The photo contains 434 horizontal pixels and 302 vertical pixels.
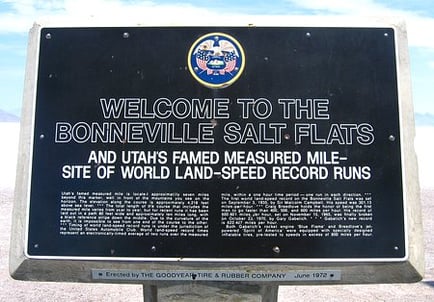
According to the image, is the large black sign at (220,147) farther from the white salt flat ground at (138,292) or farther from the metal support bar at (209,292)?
the white salt flat ground at (138,292)

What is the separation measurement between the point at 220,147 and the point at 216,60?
1.69 ft

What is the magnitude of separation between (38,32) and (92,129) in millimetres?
725

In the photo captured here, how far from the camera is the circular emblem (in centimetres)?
284

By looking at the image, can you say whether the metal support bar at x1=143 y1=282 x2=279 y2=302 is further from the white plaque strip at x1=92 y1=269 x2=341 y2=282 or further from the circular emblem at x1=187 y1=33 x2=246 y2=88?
the circular emblem at x1=187 y1=33 x2=246 y2=88

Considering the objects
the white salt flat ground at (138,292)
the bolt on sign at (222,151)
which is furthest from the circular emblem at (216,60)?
the white salt flat ground at (138,292)

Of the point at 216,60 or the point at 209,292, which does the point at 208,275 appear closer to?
the point at 209,292

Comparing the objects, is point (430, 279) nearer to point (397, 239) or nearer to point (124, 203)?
point (397, 239)

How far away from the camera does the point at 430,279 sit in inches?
215

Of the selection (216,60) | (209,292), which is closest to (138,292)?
(209,292)

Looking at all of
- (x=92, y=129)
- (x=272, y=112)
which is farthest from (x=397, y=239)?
(x=92, y=129)

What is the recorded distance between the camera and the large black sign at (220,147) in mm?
2736

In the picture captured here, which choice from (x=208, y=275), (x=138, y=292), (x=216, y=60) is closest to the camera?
(x=208, y=275)

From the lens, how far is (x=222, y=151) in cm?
279

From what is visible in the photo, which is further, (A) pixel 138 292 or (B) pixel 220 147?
(A) pixel 138 292
